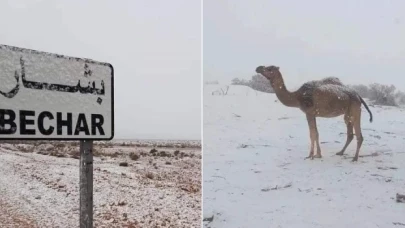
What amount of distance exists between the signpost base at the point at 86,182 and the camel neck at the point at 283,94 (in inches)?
79.1

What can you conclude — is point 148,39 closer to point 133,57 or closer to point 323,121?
point 133,57

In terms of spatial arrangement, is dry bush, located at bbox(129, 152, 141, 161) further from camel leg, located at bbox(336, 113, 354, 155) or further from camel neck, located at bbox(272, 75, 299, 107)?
camel leg, located at bbox(336, 113, 354, 155)

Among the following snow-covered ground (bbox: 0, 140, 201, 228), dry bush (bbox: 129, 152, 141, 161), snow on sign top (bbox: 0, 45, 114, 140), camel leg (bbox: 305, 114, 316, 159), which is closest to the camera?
snow on sign top (bbox: 0, 45, 114, 140)

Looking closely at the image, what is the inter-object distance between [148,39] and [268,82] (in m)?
0.79

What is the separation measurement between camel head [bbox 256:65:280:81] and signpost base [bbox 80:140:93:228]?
6.56ft

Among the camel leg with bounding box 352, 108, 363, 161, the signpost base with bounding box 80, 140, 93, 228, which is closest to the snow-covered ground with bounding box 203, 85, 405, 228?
the camel leg with bounding box 352, 108, 363, 161

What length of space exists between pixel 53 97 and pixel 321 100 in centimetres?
225

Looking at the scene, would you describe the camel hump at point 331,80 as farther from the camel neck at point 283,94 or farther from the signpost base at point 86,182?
the signpost base at point 86,182

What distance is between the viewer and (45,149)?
2.54m

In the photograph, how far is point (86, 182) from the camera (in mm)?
1509

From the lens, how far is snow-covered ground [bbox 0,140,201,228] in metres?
2.60

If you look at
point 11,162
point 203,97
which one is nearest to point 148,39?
point 203,97

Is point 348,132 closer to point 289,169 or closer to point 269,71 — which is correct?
point 289,169

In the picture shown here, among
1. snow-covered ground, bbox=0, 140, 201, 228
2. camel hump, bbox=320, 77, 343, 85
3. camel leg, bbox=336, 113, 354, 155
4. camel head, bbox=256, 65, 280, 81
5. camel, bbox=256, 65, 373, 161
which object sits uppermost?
camel head, bbox=256, 65, 280, 81
